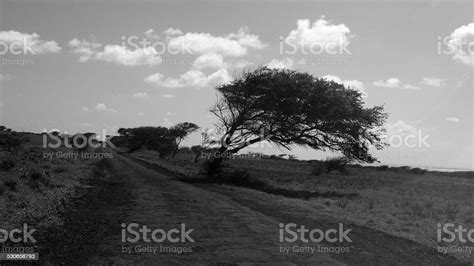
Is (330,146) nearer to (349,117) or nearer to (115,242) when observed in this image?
(349,117)

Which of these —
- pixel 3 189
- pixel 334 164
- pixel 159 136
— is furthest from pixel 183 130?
pixel 3 189

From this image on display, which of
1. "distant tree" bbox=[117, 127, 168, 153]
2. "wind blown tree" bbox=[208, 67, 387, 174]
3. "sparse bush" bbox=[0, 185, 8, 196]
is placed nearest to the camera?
"sparse bush" bbox=[0, 185, 8, 196]

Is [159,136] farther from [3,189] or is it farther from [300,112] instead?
[3,189]

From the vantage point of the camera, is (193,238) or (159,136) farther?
(159,136)

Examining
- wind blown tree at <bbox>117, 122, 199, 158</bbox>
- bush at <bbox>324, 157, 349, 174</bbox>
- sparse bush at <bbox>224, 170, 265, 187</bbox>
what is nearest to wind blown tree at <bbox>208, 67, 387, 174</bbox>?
sparse bush at <bbox>224, 170, 265, 187</bbox>

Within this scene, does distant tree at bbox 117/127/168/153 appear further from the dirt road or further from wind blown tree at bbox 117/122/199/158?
the dirt road

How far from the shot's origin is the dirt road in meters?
8.79

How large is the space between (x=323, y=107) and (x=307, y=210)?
1259cm

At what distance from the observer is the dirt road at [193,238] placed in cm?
879

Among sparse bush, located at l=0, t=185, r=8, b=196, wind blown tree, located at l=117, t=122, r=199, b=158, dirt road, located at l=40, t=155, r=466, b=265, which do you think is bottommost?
dirt road, located at l=40, t=155, r=466, b=265

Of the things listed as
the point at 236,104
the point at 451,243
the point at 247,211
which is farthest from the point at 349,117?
the point at 451,243

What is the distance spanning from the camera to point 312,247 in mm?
10477

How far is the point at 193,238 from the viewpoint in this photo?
1059 cm

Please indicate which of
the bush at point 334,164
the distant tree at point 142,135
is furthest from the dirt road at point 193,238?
the distant tree at point 142,135
